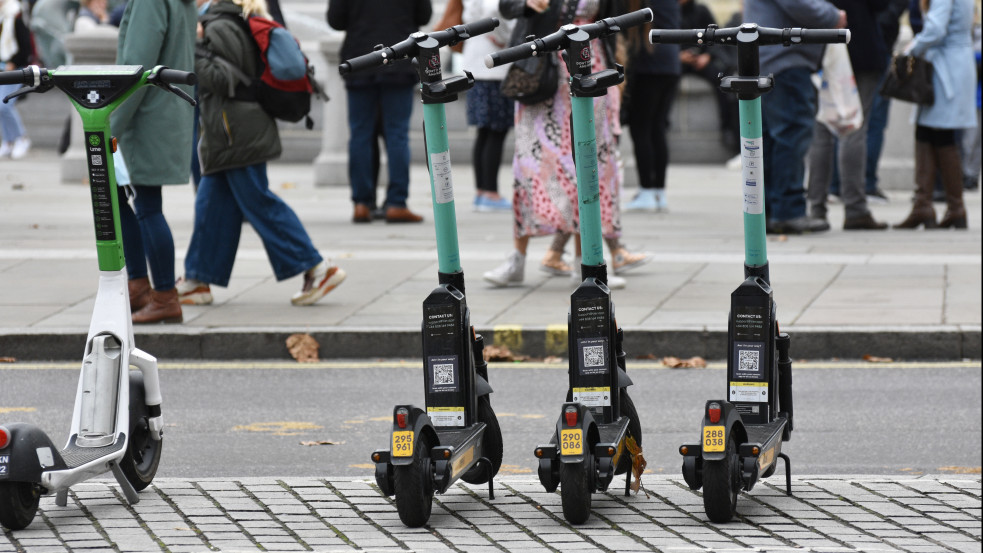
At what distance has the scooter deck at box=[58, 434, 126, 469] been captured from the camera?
15.7 ft

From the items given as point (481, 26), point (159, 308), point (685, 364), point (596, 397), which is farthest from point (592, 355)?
point (159, 308)

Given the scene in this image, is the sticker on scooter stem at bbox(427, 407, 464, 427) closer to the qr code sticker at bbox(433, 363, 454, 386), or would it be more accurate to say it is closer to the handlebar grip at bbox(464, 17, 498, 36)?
the qr code sticker at bbox(433, 363, 454, 386)

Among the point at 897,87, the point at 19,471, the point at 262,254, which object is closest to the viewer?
the point at 19,471

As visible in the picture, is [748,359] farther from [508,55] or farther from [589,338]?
[508,55]

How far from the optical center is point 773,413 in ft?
16.5

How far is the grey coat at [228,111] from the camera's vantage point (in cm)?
834

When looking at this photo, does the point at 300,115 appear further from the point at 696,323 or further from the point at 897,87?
the point at 897,87

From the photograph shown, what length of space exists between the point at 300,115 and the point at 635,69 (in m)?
4.54

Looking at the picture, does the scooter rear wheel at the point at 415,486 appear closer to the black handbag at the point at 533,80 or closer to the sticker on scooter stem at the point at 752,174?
the sticker on scooter stem at the point at 752,174

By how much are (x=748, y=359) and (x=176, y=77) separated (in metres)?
1.97

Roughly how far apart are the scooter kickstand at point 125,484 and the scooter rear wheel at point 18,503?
0.27 metres

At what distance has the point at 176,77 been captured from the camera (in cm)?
485

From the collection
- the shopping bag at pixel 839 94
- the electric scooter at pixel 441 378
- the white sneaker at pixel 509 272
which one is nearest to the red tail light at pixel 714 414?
the electric scooter at pixel 441 378

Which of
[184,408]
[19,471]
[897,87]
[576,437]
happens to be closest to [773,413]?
[576,437]
